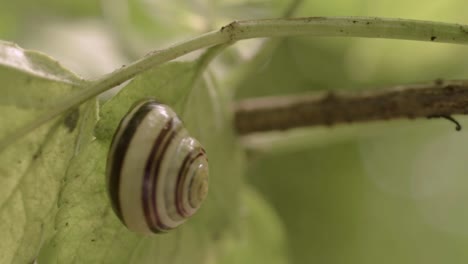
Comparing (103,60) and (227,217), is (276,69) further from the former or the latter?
(227,217)

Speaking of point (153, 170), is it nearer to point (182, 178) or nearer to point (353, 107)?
point (182, 178)

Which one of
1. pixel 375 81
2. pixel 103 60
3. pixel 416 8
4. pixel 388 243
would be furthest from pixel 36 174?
pixel 388 243

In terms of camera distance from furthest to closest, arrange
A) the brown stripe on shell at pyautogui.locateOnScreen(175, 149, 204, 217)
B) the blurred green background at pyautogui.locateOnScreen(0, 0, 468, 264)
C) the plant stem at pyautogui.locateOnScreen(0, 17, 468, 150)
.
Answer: the blurred green background at pyautogui.locateOnScreen(0, 0, 468, 264) < the brown stripe on shell at pyautogui.locateOnScreen(175, 149, 204, 217) < the plant stem at pyautogui.locateOnScreen(0, 17, 468, 150)

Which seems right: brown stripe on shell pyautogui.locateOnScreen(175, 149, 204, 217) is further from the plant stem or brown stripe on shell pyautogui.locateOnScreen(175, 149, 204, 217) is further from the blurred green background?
the blurred green background

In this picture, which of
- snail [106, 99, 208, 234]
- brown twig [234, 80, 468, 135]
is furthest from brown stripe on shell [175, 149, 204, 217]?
brown twig [234, 80, 468, 135]

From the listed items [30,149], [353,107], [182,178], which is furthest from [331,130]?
[30,149]

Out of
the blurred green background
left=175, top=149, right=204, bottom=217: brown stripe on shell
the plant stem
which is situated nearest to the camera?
the plant stem

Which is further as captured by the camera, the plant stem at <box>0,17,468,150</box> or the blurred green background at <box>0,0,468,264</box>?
the blurred green background at <box>0,0,468,264</box>
